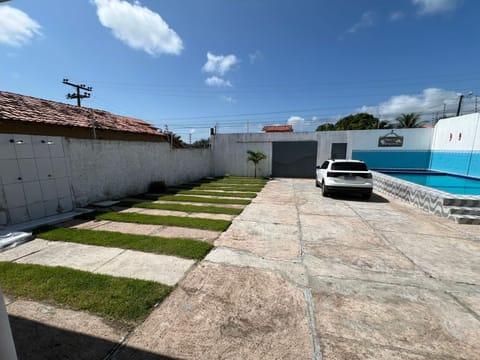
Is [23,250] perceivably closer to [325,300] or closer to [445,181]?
[325,300]

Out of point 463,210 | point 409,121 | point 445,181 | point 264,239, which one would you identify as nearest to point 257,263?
point 264,239

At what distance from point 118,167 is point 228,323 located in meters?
8.33

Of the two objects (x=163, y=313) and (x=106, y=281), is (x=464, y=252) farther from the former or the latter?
(x=106, y=281)

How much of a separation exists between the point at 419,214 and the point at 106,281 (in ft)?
Result: 27.4

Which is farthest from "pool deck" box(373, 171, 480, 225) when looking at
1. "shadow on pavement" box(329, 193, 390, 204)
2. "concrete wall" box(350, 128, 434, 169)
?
Result: "concrete wall" box(350, 128, 434, 169)

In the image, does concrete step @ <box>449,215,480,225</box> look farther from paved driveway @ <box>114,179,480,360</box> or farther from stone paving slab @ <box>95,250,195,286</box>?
stone paving slab @ <box>95,250,195,286</box>

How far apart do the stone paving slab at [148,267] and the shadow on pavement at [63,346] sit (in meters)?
1.01

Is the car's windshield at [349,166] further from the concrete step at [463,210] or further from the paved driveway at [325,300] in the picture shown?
the paved driveway at [325,300]

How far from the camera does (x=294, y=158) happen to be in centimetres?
1641

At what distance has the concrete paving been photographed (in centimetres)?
322

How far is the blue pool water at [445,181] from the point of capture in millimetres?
11610

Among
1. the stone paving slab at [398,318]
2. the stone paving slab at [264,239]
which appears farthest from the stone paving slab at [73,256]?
the stone paving slab at [398,318]

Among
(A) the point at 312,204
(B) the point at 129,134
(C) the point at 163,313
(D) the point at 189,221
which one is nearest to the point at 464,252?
(A) the point at 312,204

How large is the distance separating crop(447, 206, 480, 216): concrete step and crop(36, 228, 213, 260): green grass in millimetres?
6834
